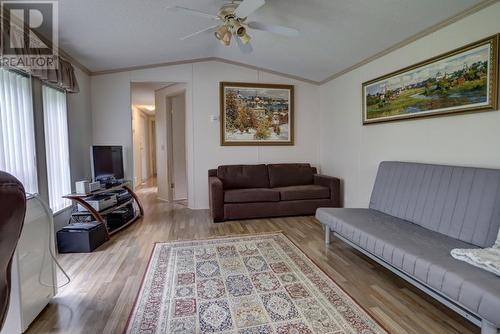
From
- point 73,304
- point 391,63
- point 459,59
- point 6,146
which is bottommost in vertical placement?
point 73,304

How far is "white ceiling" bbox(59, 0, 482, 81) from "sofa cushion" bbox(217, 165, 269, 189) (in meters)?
1.79

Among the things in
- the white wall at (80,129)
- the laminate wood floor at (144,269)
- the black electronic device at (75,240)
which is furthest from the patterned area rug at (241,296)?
the white wall at (80,129)

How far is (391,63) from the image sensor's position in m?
3.15

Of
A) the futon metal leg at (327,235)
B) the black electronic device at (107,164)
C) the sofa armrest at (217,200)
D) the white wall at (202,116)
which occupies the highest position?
the white wall at (202,116)

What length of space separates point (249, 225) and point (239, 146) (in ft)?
5.12

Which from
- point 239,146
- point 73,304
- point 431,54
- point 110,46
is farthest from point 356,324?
point 110,46

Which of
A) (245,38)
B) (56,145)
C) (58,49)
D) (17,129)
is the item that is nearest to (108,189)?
(56,145)

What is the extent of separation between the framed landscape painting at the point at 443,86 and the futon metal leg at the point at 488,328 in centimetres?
162

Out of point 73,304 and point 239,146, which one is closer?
point 73,304

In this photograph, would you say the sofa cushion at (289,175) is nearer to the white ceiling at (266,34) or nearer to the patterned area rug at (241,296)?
the white ceiling at (266,34)

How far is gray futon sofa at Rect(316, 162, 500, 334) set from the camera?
1425 millimetres

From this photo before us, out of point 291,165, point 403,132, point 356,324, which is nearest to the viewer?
point 356,324

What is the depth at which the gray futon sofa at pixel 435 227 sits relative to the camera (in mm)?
1425

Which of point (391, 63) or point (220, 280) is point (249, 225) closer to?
point (220, 280)
